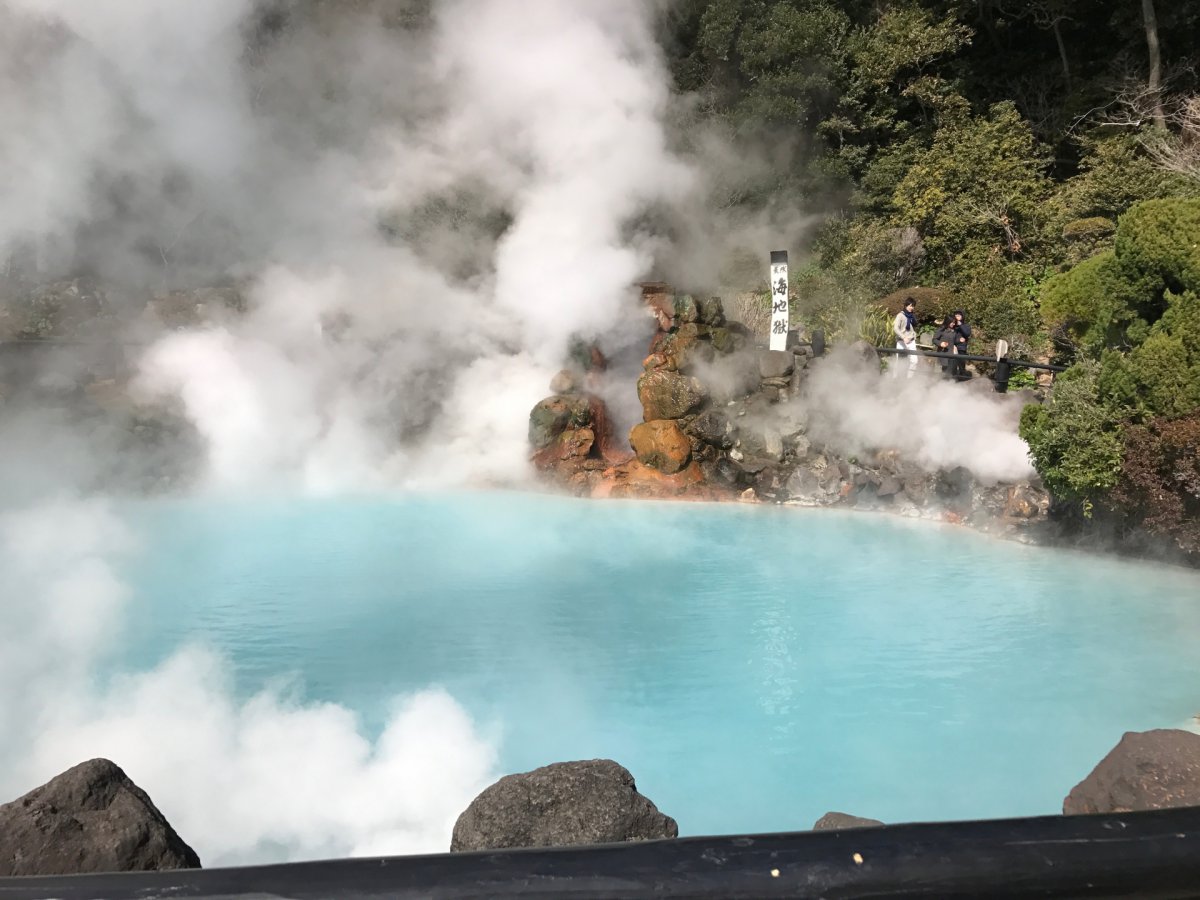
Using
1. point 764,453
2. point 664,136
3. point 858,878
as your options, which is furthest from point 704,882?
point 664,136

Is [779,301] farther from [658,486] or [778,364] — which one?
[658,486]

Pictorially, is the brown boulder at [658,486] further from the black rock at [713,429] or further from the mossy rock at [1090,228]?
the mossy rock at [1090,228]

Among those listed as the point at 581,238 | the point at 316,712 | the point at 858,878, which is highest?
the point at 581,238

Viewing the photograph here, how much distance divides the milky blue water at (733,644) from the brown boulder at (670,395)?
249cm

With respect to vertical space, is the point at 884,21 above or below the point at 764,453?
above

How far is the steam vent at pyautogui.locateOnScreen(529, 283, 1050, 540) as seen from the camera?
10.7m

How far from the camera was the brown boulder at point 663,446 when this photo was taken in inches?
457

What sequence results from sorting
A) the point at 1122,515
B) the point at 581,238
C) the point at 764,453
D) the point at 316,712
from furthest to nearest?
the point at 581,238 → the point at 764,453 → the point at 1122,515 → the point at 316,712

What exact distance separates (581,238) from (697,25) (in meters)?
6.40

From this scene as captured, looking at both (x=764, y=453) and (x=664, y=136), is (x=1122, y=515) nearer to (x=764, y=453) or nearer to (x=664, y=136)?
(x=764, y=453)

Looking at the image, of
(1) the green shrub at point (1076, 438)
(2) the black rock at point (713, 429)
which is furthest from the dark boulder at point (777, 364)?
(1) the green shrub at point (1076, 438)

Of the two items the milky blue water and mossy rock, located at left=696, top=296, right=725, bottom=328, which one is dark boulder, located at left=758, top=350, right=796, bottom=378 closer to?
mossy rock, located at left=696, top=296, right=725, bottom=328

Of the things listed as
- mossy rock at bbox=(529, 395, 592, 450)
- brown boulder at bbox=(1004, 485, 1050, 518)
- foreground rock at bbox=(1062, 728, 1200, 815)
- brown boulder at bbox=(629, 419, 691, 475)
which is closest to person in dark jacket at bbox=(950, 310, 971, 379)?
brown boulder at bbox=(1004, 485, 1050, 518)

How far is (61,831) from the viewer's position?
2.13 meters
